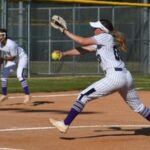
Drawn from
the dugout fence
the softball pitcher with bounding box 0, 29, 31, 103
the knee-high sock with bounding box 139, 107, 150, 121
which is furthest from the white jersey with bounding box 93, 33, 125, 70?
the dugout fence

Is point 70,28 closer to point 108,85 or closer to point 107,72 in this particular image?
point 107,72

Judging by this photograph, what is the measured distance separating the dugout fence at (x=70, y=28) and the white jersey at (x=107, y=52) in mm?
18252

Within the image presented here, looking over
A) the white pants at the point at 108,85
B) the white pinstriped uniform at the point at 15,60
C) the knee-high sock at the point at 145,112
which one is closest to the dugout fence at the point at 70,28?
the white pinstriped uniform at the point at 15,60

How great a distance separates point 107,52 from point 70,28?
64.9 ft

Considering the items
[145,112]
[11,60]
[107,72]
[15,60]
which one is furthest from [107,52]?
[15,60]

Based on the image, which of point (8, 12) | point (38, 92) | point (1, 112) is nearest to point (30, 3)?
point (8, 12)

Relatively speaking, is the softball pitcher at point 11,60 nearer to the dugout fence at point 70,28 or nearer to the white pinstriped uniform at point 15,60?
the white pinstriped uniform at point 15,60

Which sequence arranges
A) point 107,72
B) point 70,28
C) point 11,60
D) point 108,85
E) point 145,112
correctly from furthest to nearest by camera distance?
point 70,28 < point 11,60 < point 145,112 < point 107,72 < point 108,85

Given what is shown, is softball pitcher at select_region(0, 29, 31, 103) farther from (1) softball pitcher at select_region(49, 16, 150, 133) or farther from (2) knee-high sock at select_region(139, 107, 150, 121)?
(2) knee-high sock at select_region(139, 107, 150, 121)

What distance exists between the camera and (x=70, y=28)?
1148 inches

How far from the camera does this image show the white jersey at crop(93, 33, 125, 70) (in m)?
9.43

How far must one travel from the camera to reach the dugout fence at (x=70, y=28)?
1120 inches

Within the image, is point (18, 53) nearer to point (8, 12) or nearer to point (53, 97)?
point (53, 97)

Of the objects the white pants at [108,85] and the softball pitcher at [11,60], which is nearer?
the white pants at [108,85]
